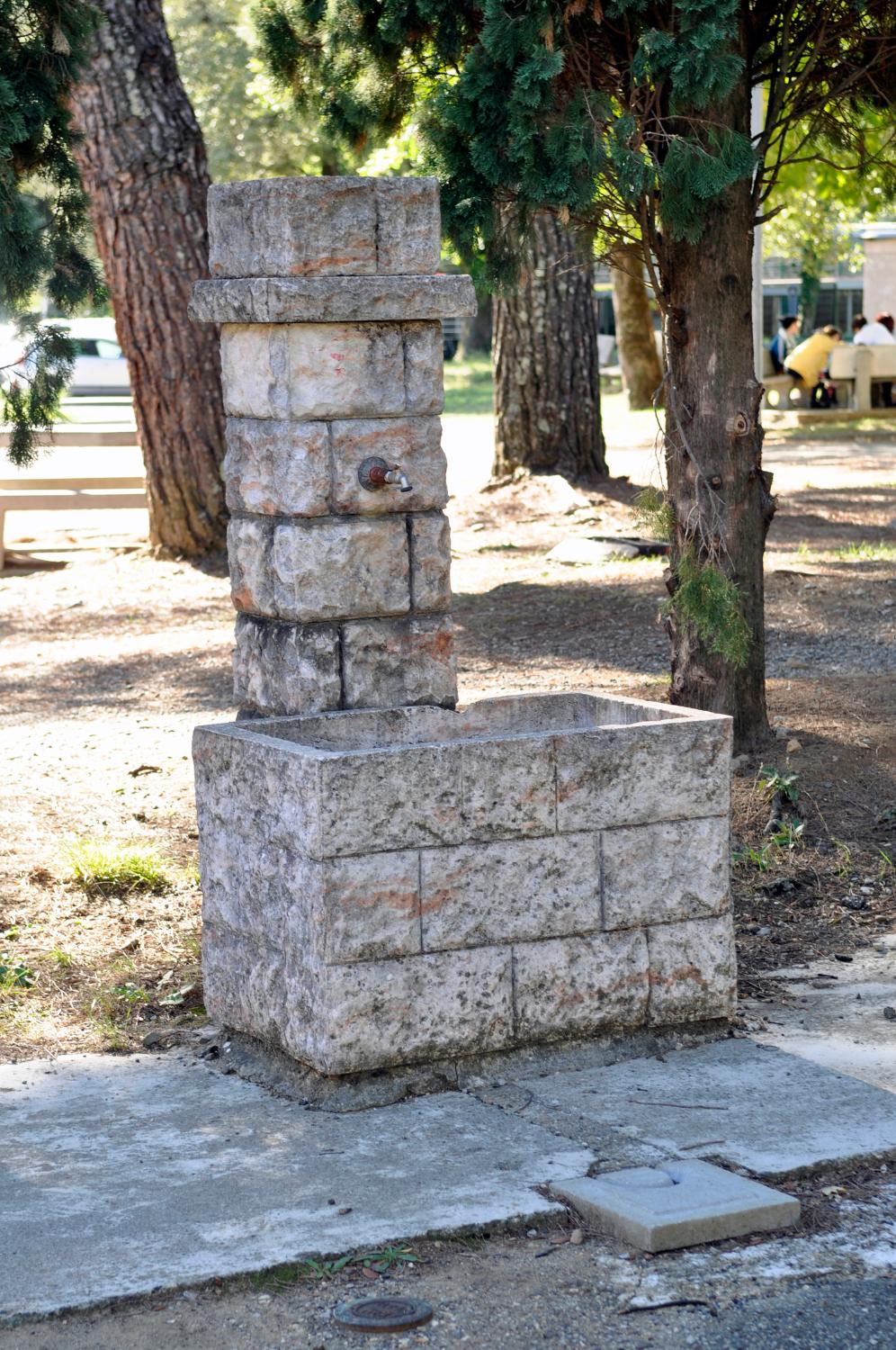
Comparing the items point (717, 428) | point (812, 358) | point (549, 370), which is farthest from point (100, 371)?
point (717, 428)

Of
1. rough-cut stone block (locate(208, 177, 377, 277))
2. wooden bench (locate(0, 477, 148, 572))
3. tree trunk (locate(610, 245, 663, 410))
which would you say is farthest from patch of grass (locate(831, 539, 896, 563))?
tree trunk (locate(610, 245, 663, 410))

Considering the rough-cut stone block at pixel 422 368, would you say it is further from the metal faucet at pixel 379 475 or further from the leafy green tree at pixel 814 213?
the leafy green tree at pixel 814 213

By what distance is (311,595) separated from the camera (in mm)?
4961

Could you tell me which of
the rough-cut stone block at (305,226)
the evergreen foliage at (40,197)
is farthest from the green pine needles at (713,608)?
the evergreen foliage at (40,197)

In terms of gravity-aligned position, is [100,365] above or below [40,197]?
above

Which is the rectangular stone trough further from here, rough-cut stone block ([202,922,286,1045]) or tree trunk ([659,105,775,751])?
tree trunk ([659,105,775,751])

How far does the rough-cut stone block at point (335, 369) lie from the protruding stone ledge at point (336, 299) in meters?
0.05

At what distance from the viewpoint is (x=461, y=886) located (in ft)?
14.8

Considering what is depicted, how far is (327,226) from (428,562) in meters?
1.00

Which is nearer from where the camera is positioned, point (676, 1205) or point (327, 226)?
point (676, 1205)

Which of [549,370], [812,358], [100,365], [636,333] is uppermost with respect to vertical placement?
[100,365]

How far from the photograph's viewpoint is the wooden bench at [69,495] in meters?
13.8

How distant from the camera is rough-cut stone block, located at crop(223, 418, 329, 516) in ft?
16.1

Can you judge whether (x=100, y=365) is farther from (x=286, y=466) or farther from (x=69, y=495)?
(x=286, y=466)
